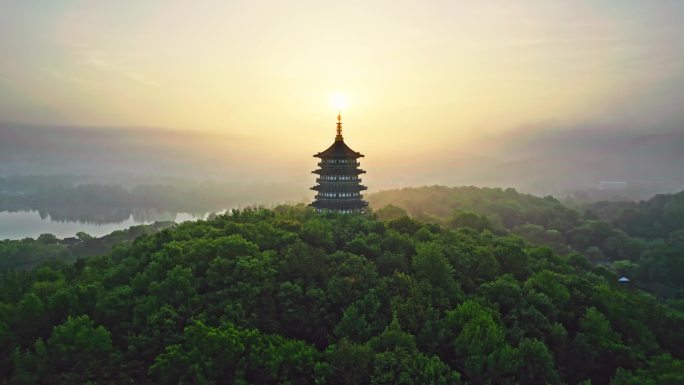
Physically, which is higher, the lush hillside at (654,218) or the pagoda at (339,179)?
the pagoda at (339,179)

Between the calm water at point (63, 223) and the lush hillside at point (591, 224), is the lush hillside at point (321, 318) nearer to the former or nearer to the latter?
the lush hillside at point (591, 224)

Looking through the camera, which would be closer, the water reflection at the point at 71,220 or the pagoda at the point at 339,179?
the pagoda at the point at 339,179

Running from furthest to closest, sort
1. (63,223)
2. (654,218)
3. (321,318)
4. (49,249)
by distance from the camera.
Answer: (63,223) → (654,218) → (49,249) → (321,318)

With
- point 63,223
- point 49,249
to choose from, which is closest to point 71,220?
point 63,223

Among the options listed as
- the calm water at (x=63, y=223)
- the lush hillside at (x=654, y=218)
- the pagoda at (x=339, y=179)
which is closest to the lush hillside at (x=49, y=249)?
the pagoda at (x=339, y=179)

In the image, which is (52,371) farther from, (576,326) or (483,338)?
(576,326)

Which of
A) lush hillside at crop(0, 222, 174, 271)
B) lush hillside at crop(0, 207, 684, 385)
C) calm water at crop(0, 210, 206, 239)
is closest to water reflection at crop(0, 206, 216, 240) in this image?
calm water at crop(0, 210, 206, 239)

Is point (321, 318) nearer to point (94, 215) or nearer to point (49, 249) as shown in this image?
point (49, 249)
